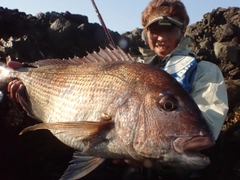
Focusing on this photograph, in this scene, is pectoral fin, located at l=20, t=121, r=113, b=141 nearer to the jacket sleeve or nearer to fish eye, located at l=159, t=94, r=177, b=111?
fish eye, located at l=159, t=94, r=177, b=111

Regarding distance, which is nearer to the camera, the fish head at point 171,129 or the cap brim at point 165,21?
the fish head at point 171,129

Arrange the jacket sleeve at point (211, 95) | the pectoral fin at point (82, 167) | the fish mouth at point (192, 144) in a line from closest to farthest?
the fish mouth at point (192, 144), the pectoral fin at point (82, 167), the jacket sleeve at point (211, 95)

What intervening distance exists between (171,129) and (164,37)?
62.8 inches

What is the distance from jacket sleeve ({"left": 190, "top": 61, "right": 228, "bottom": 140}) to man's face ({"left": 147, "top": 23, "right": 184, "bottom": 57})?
45 centimetres

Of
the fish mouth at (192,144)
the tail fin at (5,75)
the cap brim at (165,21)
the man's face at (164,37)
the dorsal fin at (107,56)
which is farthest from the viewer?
the tail fin at (5,75)

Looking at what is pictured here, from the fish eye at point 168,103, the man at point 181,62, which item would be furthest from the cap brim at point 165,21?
the fish eye at point 168,103

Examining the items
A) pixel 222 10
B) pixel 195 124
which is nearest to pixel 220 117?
pixel 195 124

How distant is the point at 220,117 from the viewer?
2.70 m

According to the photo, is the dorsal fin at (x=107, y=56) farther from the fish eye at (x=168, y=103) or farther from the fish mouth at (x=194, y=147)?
the fish mouth at (x=194, y=147)

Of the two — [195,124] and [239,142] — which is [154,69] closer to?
[195,124]

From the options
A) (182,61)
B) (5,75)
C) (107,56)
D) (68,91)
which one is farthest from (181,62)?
(5,75)

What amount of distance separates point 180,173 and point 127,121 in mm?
1175

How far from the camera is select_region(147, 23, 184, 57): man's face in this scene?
3.34 metres

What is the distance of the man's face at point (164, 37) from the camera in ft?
11.0
